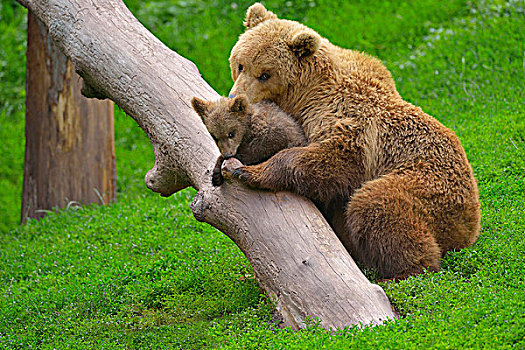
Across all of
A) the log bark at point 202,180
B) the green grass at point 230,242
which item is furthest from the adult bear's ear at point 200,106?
the green grass at point 230,242

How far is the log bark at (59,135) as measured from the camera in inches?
340

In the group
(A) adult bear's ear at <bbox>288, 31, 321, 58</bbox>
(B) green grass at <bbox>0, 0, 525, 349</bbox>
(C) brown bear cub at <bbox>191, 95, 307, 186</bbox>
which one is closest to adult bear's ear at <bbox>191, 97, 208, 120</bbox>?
(C) brown bear cub at <bbox>191, 95, 307, 186</bbox>

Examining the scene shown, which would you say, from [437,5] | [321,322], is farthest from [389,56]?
[321,322]

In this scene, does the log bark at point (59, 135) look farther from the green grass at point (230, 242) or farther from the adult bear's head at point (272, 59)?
the adult bear's head at point (272, 59)

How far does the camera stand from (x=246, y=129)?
4.99m

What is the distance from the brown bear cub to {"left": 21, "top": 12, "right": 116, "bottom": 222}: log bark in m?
4.23

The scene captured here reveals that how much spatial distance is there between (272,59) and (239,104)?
51 centimetres

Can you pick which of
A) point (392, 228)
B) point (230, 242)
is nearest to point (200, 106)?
point (392, 228)

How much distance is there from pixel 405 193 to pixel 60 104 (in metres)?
5.60

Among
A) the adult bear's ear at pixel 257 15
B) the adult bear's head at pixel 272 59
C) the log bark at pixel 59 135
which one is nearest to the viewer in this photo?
the adult bear's head at pixel 272 59

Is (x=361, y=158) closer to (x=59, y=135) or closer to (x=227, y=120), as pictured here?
(x=227, y=120)

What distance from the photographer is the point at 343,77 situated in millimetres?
5238

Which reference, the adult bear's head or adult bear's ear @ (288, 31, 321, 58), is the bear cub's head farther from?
adult bear's ear @ (288, 31, 321, 58)

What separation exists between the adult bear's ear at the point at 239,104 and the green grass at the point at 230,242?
1.66m
